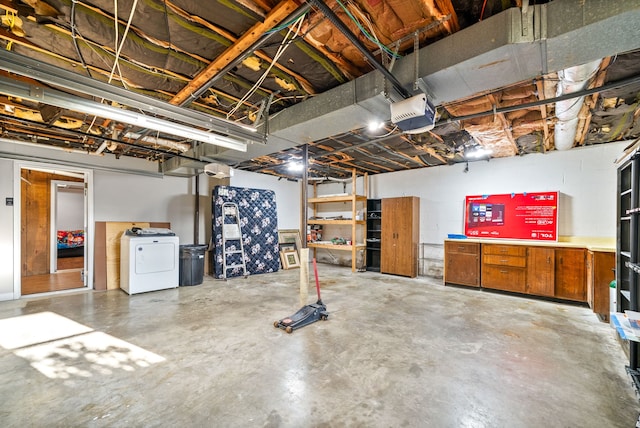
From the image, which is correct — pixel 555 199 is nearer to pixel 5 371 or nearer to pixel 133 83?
pixel 133 83

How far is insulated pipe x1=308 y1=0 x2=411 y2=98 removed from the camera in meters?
1.55

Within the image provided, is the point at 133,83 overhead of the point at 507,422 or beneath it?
overhead

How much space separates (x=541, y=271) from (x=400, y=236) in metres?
2.62

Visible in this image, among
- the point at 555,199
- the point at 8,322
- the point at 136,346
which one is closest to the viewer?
the point at 136,346

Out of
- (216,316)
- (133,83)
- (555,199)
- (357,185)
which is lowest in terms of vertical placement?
(216,316)

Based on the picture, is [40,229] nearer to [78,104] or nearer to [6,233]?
[6,233]

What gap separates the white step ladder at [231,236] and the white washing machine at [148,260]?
0.98 meters

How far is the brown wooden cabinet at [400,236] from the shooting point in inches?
243

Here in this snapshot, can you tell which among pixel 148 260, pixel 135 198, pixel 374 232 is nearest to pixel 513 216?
pixel 374 232

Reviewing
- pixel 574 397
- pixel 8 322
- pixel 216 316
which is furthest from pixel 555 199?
pixel 8 322

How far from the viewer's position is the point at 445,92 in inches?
91.2

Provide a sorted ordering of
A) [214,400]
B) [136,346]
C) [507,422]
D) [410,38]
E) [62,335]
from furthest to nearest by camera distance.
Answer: [62,335] < [136,346] < [410,38] < [214,400] < [507,422]

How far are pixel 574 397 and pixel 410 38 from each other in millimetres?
2992

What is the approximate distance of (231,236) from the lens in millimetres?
6051
